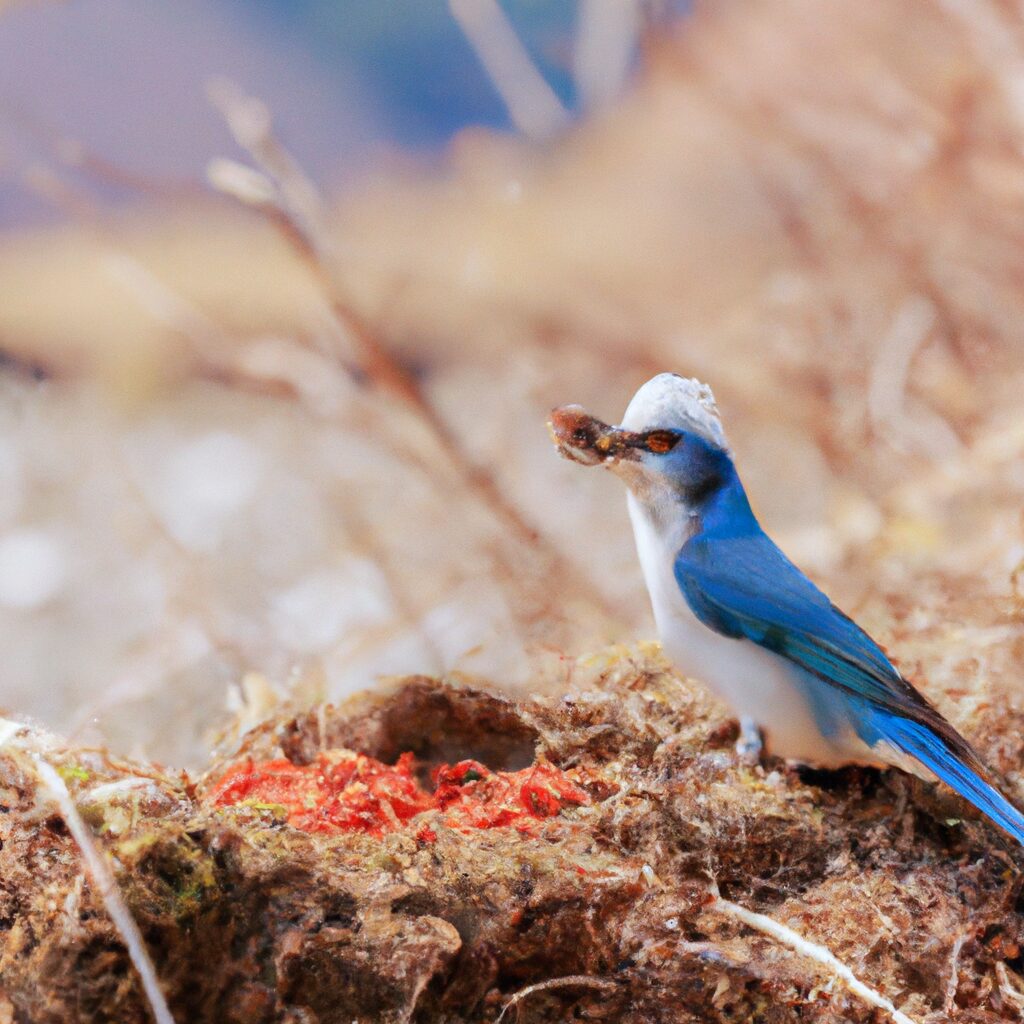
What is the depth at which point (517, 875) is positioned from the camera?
0.69 metres

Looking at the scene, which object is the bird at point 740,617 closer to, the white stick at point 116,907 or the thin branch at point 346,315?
the white stick at point 116,907

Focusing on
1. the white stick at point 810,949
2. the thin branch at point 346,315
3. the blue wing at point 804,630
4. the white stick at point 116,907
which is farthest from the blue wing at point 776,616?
the thin branch at point 346,315

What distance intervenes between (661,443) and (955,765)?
352 mm

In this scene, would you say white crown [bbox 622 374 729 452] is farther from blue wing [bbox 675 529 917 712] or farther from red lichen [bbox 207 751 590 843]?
red lichen [bbox 207 751 590 843]

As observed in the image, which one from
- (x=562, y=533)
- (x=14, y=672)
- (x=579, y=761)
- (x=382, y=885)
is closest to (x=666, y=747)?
(x=579, y=761)

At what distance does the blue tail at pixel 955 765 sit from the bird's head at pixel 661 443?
0.84ft

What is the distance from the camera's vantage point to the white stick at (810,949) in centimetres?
68

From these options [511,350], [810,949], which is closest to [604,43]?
[511,350]

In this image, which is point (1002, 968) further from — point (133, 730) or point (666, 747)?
point (133, 730)

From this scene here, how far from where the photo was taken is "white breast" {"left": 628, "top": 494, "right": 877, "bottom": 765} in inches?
34.8

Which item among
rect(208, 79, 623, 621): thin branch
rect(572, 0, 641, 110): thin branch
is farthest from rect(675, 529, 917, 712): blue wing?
rect(572, 0, 641, 110): thin branch

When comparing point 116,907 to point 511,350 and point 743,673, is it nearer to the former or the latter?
point 743,673

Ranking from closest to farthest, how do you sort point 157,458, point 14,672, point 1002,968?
point 1002,968 → point 14,672 → point 157,458

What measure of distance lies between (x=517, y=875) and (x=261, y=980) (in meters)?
0.18
